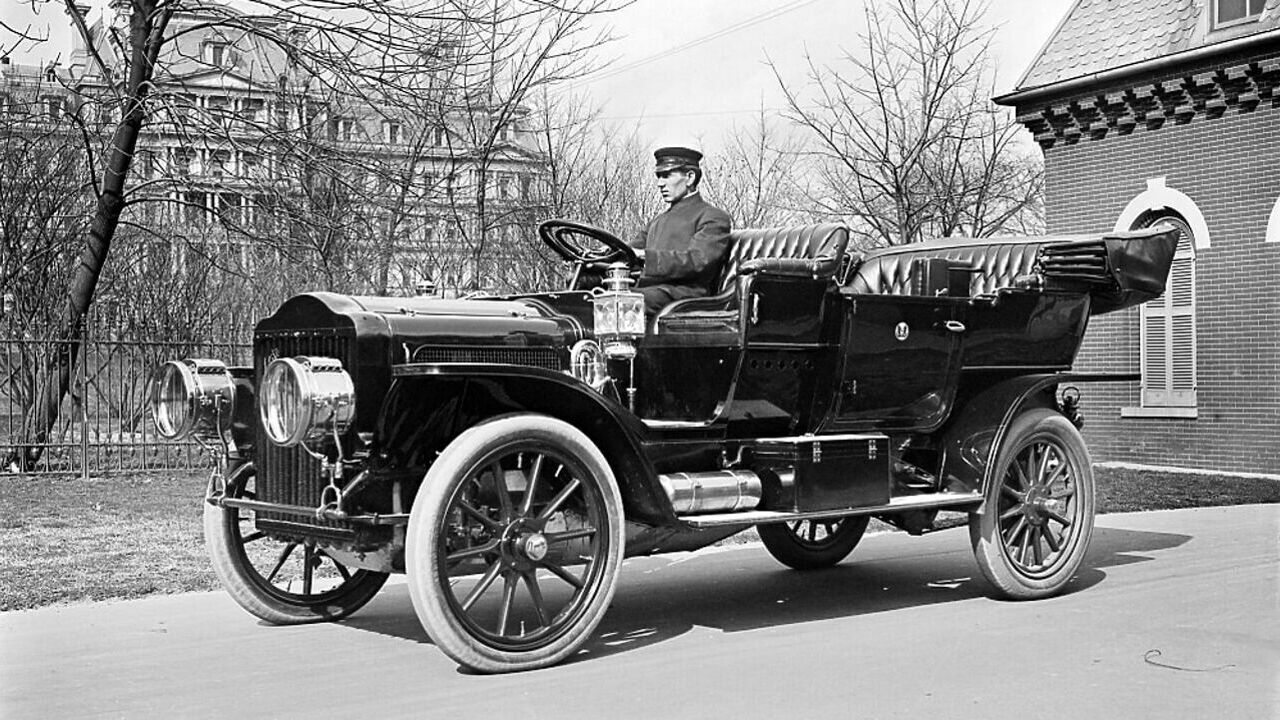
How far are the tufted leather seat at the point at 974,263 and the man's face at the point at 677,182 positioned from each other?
1.15 metres

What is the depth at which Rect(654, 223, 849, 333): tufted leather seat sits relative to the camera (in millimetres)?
6648

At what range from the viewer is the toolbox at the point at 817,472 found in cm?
666

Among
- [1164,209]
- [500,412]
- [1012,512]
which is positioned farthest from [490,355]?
[1164,209]

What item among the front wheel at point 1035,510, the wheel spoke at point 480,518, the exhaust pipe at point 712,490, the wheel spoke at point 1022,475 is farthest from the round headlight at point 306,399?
the wheel spoke at point 1022,475

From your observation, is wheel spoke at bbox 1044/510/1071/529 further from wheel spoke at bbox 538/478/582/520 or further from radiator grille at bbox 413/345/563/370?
wheel spoke at bbox 538/478/582/520

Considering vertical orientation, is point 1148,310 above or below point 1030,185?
below

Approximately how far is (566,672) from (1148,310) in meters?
13.4

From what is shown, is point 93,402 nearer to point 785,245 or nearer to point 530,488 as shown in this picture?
point 785,245

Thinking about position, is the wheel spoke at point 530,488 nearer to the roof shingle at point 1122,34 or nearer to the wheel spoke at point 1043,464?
the wheel spoke at point 1043,464

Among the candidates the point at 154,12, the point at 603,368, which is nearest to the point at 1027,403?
the point at 603,368

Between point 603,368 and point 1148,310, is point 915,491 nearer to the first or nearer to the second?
point 603,368

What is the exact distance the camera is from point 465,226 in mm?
17797

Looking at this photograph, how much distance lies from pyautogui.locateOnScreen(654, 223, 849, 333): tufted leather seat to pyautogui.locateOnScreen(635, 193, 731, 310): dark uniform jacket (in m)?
0.13

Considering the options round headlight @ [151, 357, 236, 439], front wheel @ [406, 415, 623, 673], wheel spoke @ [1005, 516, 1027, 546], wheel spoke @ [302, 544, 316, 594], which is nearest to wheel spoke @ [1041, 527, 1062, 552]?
wheel spoke @ [1005, 516, 1027, 546]
